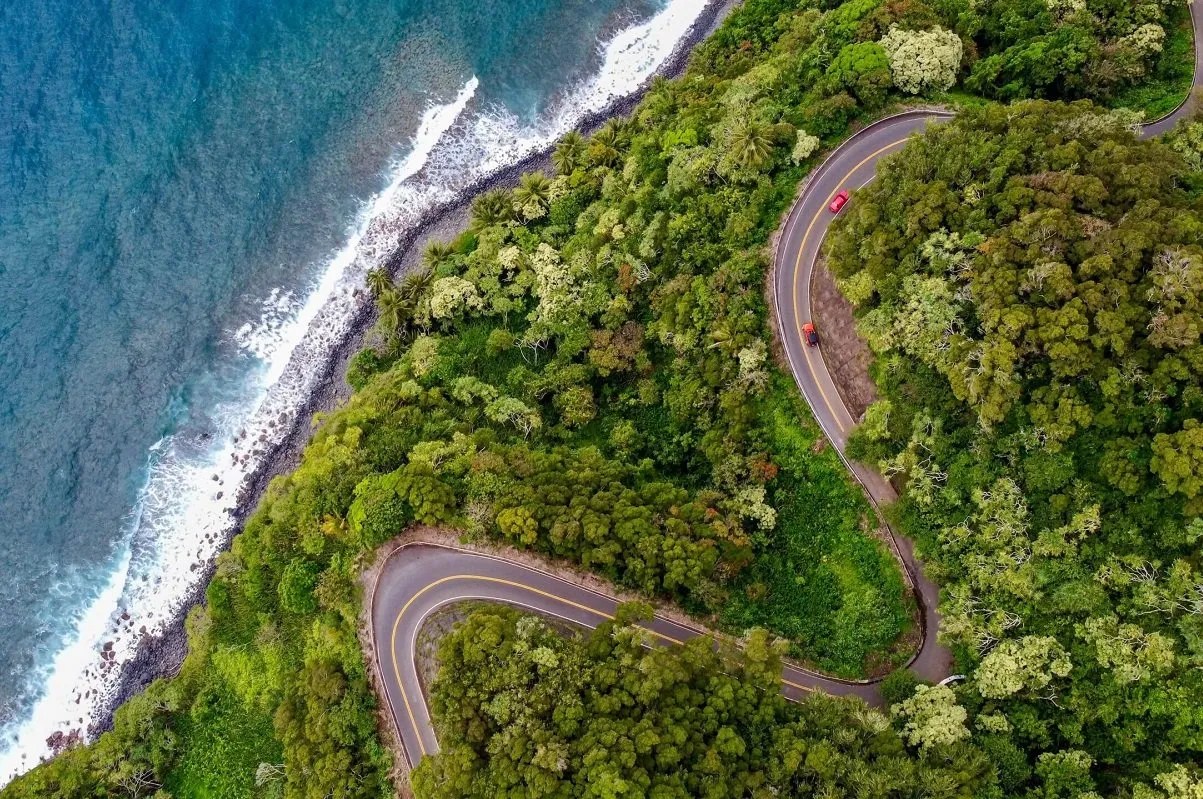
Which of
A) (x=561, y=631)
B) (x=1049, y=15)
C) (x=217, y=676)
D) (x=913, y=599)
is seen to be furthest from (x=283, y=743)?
(x=1049, y=15)

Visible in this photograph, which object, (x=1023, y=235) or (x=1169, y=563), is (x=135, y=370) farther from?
(x=1169, y=563)

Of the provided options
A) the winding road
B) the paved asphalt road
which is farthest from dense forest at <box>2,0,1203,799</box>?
the paved asphalt road

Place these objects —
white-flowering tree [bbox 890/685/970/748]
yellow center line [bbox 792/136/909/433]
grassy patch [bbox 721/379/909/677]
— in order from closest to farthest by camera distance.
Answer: white-flowering tree [bbox 890/685/970/748], grassy patch [bbox 721/379/909/677], yellow center line [bbox 792/136/909/433]

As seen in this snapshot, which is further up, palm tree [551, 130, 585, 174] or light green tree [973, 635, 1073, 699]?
palm tree [551, 130, 585, 174]

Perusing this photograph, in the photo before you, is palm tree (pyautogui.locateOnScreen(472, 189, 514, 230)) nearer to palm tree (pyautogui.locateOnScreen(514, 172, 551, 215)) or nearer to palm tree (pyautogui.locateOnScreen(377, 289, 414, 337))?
palm tree (pyautogui.locateOnScreen(514, 172, 551, 215))

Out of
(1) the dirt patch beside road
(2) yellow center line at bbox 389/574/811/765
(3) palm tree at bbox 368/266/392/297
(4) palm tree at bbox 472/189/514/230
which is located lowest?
(2) yellow center line at bbox 389/574/811/765

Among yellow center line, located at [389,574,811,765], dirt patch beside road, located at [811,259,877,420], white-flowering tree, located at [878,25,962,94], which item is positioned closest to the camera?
yellow center line, located at [389,574,811,765]

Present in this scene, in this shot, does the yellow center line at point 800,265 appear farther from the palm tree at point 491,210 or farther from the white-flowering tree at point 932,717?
the palm tree at point 491,210
